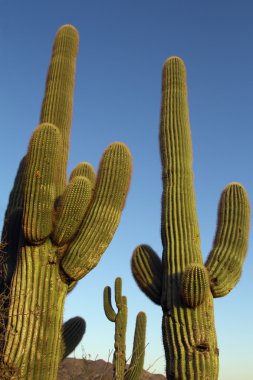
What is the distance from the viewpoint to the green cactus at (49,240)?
23.1ft

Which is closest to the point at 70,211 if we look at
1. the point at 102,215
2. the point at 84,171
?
the point at 102,215

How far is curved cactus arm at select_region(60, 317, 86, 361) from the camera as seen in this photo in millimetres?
9211

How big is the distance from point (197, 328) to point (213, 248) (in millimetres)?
1539

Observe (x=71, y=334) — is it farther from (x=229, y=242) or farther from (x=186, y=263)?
(x=229, y=242)

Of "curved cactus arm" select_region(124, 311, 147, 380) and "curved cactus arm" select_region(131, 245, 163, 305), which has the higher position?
"curved cactus arm" select_region(131, 245, 163, 305)

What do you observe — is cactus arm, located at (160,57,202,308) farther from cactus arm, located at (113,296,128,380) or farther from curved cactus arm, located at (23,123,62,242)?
curved cactus arm, located at (23,123,62,242)

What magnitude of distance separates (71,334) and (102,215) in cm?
287

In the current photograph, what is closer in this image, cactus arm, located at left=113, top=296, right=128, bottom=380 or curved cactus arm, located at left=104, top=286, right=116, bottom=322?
cactus arm, located at left=113, top=296, right=128, bottom=380

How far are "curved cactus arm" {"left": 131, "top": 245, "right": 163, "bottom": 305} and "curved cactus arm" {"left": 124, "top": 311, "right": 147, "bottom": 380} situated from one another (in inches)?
80.3

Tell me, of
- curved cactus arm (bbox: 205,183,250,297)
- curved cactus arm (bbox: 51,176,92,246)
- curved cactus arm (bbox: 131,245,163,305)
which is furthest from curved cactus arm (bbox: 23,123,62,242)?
curved cactus arm (bbox: 205,183,250,297)

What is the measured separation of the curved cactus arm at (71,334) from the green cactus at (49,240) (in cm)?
162

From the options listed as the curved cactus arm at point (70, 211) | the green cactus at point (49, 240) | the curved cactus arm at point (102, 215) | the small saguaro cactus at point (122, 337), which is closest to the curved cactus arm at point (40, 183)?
the green cactus at point (49, 240)

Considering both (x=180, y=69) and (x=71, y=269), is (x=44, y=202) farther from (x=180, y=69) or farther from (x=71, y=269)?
(x=180, y=69)

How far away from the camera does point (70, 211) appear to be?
301 inches
